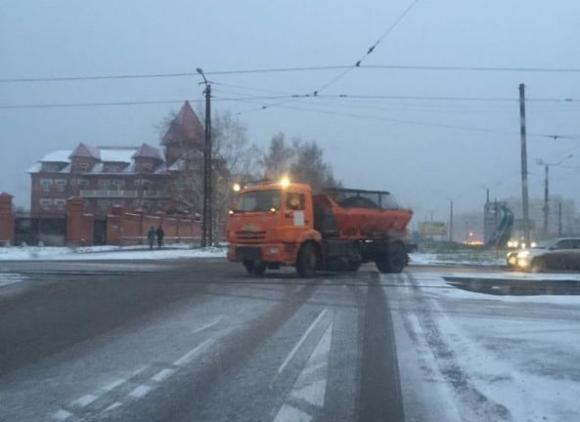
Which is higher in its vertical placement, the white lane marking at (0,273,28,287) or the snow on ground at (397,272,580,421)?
the white lane marking at (0,273,28,287)

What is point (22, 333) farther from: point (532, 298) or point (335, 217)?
point (335, 217)

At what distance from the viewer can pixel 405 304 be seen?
16.3 metres

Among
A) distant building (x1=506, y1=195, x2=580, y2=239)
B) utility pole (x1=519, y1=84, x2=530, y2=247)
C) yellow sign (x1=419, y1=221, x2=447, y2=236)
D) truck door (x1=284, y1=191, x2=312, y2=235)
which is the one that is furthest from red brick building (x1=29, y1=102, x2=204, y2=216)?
truck door (x1=284, y1=191, x2=312, y2=235)

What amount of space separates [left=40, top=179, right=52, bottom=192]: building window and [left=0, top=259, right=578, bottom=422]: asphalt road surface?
89.6 metres

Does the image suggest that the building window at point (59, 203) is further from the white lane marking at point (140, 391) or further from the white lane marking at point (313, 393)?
the white lane marking at point (313, 393)

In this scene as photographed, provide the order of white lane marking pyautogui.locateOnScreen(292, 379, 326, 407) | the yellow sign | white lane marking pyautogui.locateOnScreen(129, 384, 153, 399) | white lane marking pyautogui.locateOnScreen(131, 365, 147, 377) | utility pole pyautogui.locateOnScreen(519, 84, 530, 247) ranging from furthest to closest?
the yellow sign
utility pole pyautogui.locateOnScreen(519, 84, 530, 247)
white lane marking pyautogui.locateOnScreen(131, 365, 147, 377)
white lane marking pyautogui.locateOnScreen(129, 384, 153, 399)
white lane marking pyautogui.locateOnScreen(292, 379, 326, 407)

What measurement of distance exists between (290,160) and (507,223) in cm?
2238

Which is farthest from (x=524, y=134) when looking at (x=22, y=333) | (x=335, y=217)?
(x=22, y=333)

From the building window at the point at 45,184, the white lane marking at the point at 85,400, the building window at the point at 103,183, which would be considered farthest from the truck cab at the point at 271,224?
the building window at the point at 45,184

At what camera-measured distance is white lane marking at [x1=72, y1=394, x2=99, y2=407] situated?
7.56m

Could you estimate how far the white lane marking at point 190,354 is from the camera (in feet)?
31.6

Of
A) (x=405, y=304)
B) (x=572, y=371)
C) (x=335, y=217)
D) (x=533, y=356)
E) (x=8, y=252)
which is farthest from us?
(x=8, y=252)

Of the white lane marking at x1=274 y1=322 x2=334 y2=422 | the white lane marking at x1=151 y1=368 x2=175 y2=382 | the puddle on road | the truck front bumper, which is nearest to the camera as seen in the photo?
the white lane marking at x1=274 y1=322 x2=334 y2=422

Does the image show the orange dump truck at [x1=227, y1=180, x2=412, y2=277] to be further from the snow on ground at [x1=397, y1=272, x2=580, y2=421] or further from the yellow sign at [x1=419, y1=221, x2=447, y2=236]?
the yellow sign at [x1=419, y1=221, x2=447, y2=236]
